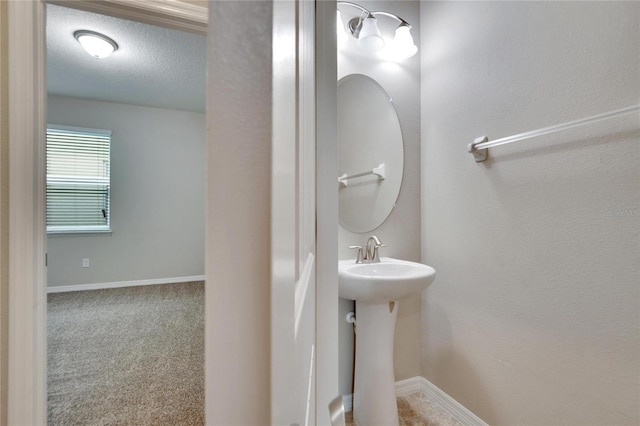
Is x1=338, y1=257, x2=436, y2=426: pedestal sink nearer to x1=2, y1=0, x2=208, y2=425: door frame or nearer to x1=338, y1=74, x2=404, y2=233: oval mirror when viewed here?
x1=338, y1=74, x2=404, y2=233: oval mirror

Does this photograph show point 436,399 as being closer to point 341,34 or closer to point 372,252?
point 372,252

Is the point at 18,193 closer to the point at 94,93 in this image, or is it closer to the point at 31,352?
the point at 31,352

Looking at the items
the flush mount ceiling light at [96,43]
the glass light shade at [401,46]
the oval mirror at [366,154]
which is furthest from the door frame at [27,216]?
the flush mount ceiling light at [96,43]

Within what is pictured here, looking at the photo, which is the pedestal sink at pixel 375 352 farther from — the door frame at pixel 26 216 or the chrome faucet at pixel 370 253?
the door frame at pixel 26 216

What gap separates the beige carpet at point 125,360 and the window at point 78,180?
0.94 metres

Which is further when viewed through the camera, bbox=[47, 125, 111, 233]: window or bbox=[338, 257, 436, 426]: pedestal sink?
bbox=[47, 125, 111, 233]: window

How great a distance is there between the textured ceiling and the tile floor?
8.86 ft

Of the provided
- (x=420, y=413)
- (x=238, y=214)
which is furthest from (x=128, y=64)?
(x=420, y=413)

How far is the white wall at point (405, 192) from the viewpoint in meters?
1.57

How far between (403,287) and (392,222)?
0.53 metres

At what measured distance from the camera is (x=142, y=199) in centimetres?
390

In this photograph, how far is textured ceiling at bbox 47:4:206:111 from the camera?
2.15m

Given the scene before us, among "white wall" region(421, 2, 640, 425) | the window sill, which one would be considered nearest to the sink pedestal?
"white wall" region(421, 2, 640, 425)

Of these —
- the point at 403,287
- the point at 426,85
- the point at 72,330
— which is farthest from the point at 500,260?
the point at 72,330
